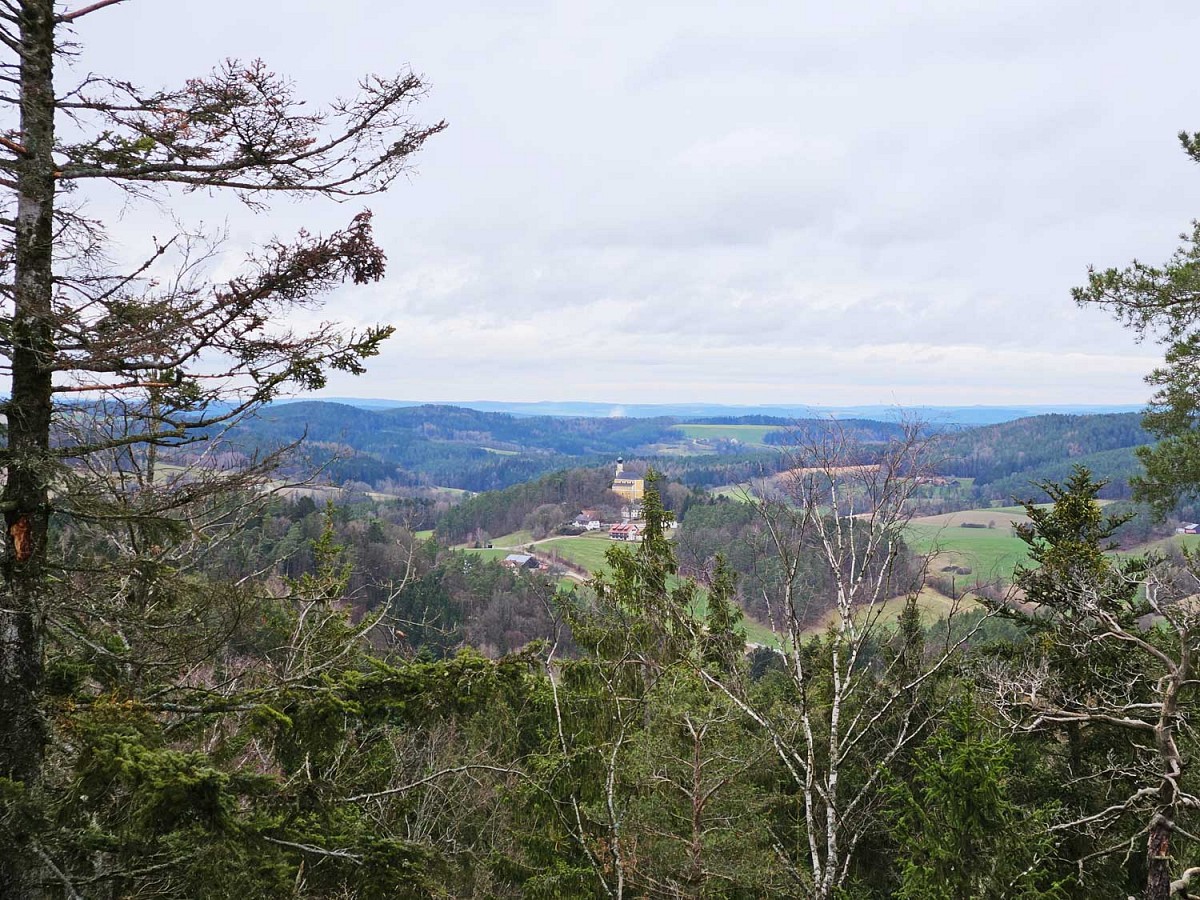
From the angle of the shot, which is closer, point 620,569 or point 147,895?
point 147,895

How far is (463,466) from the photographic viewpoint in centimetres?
17538

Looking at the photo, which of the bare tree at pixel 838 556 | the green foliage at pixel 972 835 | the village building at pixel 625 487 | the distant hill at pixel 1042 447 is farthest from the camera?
the distant hill at pixel 1042 447

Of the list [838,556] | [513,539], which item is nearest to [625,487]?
[513,539]

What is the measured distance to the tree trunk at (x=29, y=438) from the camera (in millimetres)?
3596

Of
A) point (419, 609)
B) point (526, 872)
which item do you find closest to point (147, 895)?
point (526, 872)

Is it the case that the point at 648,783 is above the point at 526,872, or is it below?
above

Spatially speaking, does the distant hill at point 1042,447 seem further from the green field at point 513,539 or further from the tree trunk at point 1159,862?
the tree trunk at point 1159,862

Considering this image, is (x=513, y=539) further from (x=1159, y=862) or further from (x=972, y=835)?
(x=972, y=835)

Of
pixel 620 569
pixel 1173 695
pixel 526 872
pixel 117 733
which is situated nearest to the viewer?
pixel 117 733

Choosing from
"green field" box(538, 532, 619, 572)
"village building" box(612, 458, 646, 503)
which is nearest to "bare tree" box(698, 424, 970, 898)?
"green field" box(538, 532, 619, 572)

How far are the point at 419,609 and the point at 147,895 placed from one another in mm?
39215

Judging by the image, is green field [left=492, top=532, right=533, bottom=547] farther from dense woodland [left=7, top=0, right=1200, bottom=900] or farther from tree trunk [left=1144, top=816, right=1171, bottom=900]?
tree trunk [left=1144, top=816, right=1171, bottom=900]

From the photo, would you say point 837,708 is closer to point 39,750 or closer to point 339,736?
point 339,736

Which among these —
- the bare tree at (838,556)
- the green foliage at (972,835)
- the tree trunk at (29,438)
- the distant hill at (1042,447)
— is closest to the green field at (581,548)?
the bare tree at (838,556)
